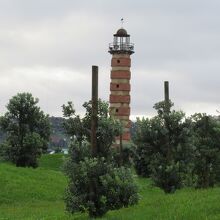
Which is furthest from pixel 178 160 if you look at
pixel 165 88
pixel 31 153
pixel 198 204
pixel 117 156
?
pixel 31 153

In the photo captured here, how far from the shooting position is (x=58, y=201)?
4528 cm

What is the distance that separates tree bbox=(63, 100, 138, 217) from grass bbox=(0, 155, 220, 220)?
737 mm

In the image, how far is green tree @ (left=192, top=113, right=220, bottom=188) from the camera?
4859 cm

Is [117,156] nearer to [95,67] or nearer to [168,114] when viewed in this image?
[95,67]

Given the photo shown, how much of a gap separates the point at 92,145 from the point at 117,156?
1.93m

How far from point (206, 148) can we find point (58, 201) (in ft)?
47.8

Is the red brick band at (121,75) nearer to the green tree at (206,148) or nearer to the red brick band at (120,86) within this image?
the red brick band at (120,86)

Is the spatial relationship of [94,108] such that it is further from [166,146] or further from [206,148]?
[206,148]

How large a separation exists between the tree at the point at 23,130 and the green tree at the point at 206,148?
2222 cm

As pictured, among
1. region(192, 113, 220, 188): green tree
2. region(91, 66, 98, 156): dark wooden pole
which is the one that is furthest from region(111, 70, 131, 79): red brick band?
region(91, 66, 98, 156): dark wooden pole

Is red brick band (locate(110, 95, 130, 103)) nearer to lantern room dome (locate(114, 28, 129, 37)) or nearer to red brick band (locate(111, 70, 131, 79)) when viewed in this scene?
red brick band (locate(111, 70, 131, 79))

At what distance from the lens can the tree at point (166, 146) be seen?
36.7 metres

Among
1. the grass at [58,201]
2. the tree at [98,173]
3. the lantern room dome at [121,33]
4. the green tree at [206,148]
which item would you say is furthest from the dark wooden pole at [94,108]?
the lantern room dome at [121,33]

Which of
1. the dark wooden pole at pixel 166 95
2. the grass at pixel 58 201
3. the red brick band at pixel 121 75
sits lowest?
the grass at pixel 58 201
